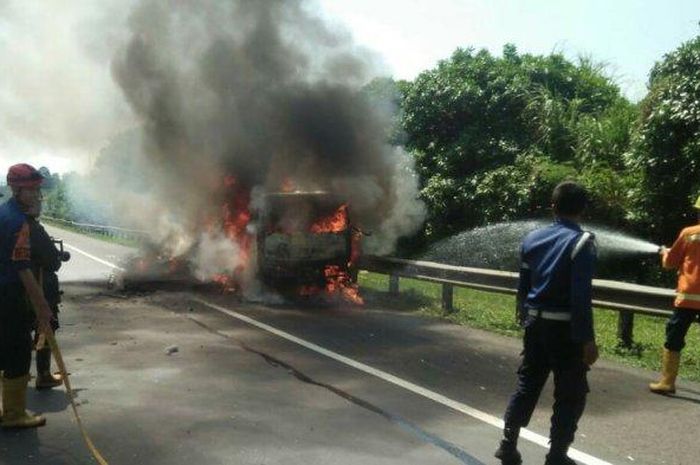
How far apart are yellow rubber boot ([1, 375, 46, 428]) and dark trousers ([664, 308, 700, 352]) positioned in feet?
17.2

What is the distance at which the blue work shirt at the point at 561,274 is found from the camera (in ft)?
12.9

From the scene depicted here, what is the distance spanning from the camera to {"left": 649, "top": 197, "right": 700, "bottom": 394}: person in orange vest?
20.1 feet

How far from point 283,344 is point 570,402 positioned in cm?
457

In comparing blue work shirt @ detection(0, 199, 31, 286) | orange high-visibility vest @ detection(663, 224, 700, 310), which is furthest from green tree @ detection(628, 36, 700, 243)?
blue work shirt @ detection(0, 199, 31, 286)

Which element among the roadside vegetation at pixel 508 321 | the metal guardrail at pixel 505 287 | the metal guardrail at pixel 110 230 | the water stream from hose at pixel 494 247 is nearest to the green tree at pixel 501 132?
the water stream from hose at pixel 494 247

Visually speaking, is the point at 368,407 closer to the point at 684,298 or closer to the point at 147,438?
the point at 147,438

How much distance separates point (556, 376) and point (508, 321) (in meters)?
5.88

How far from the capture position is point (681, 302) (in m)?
6.24

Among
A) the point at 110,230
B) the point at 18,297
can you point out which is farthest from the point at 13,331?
the point at 110,230

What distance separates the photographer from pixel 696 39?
43.7ft

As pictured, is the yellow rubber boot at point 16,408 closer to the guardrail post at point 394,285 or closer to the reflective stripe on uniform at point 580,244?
the reflective stripe on uniform at point 580,244

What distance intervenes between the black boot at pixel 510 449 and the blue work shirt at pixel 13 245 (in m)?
3.51

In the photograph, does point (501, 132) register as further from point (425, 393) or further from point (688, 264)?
point (425, 393)

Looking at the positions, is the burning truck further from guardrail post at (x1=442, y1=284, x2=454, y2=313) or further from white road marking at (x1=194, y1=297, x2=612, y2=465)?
white road marking at (x1=194, y1=297, x2=612, y2=465)
